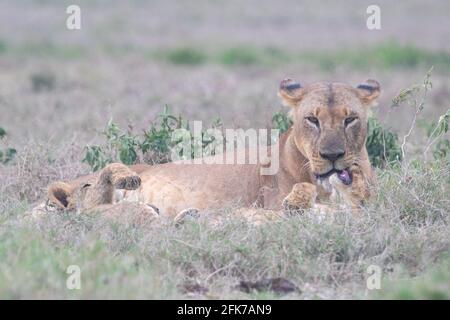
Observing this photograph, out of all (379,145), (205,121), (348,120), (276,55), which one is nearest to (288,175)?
(348,120)

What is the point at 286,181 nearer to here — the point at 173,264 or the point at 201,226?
the point at 201,226

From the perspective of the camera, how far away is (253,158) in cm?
691

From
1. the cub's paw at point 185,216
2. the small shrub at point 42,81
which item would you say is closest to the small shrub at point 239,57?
the small shrub at point 42,81

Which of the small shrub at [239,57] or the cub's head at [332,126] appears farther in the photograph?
the small shrub at [239,57]

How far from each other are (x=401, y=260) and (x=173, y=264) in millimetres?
1149

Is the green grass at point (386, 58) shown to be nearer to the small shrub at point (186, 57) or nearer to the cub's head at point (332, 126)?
the small shrub at point (186, 57)

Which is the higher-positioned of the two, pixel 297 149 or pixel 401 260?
pixel 297 149

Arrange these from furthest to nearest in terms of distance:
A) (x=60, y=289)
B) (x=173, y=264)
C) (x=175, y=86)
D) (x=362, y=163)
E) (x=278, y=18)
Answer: (x=278, y=18)
(x=175, y=86)
(x=362, y=163)
(x=173, y=264)
(x=60, y=289)

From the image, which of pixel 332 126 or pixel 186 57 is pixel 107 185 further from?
pixel 186 57

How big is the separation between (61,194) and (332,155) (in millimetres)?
1709

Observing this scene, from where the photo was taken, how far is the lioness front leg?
6.42 metres

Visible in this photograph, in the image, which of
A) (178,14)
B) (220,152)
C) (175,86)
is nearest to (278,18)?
(178,14)

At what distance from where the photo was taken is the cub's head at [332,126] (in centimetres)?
617

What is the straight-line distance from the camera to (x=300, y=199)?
616 cm
